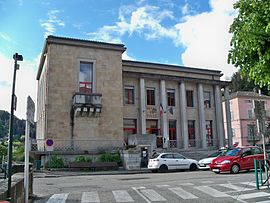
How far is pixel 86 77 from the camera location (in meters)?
29.8

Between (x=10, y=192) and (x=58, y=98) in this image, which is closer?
(x=10, y=192)

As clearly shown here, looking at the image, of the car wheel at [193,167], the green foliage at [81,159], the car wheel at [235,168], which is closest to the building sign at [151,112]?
the green foliage at [81,159]

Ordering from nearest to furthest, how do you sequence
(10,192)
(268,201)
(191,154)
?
(10,192), (268,201), (191,154)

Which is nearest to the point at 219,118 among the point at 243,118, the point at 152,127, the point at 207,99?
the point at 207,99

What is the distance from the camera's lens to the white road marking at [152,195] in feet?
33.2

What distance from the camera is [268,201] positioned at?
30.4 ft

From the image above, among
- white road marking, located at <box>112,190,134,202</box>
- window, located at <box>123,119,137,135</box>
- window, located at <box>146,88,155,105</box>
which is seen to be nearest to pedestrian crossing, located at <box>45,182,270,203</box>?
white road marking, located at <box>112,190,134,202</box>

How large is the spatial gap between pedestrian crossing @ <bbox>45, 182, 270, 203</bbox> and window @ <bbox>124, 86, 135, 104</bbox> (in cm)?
2019

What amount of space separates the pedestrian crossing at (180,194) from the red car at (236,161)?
5352mm

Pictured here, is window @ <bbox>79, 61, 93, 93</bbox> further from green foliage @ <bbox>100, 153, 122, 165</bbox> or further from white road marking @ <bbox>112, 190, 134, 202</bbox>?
white road marking @ <bbox>112, 190, 134, 202</bbox>

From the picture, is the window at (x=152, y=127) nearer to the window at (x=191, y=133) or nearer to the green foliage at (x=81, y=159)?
the window at (x=191, y=133)

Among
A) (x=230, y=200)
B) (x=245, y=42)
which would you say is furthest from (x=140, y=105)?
(x=245, y=42)

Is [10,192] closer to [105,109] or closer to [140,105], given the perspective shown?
[105,109]

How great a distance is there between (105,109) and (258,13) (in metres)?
24.1
